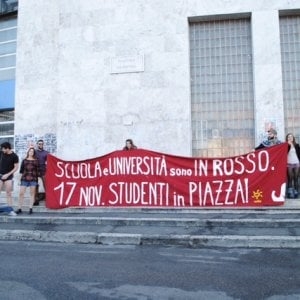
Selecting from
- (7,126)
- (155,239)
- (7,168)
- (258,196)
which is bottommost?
(155,239)

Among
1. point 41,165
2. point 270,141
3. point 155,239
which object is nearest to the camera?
point 155,239

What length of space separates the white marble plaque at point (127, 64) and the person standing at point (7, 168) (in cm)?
390

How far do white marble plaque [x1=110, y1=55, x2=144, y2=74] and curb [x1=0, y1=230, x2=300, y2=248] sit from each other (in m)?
5.81

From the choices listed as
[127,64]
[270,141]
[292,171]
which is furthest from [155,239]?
[127,64]

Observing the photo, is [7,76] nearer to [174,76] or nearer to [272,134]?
[174,76]

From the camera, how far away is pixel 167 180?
29.8 ft

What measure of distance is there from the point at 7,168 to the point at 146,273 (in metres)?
5.64

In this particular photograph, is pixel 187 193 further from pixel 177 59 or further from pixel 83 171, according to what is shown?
pixel 177 59

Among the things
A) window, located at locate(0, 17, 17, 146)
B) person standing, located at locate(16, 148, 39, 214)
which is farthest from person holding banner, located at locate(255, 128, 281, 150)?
window, located at locate(0, 17, 17, 146)

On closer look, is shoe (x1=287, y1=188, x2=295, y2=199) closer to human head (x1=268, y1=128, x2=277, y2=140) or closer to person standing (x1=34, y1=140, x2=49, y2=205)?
human head (x1=268, y1=128, x2=277, y2=140)

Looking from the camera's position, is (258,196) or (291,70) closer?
(258,196)

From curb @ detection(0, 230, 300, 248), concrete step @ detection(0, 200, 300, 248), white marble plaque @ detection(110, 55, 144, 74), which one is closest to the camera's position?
curb @ detection(0, 230, 300, 248)

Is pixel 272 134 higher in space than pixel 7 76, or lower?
lower

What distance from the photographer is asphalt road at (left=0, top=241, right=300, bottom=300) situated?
427 cm
